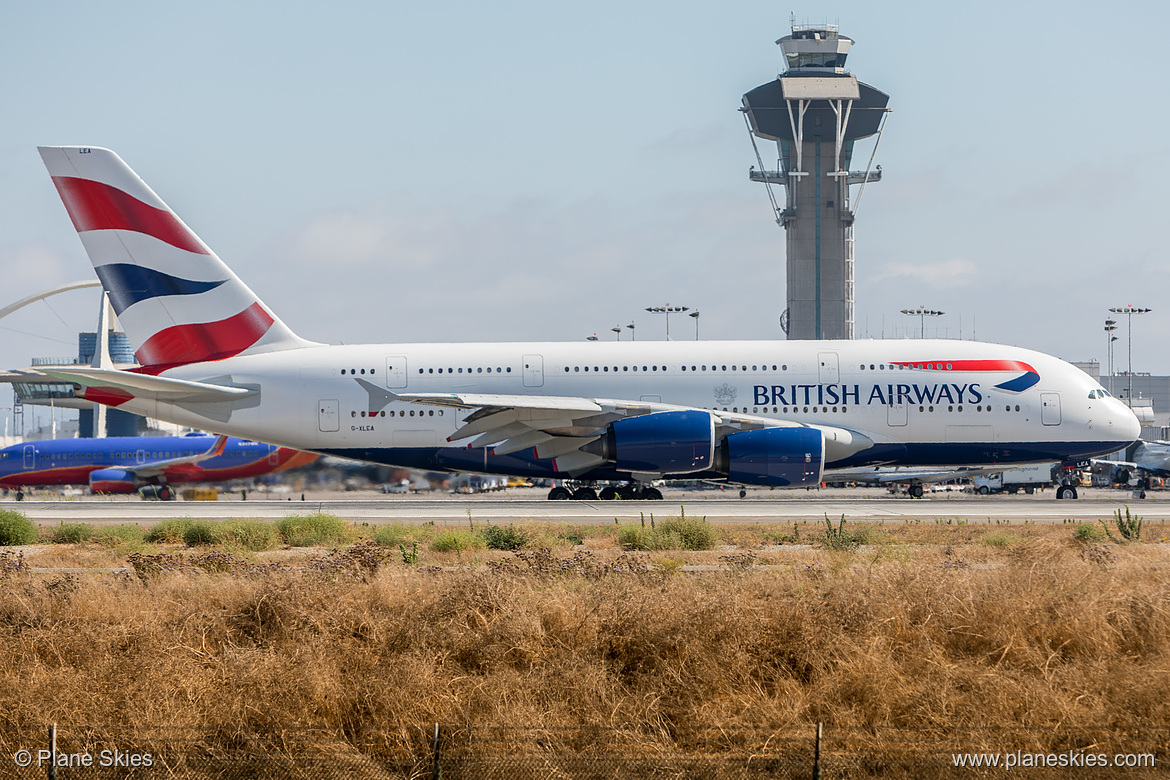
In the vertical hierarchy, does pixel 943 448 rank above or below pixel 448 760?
above

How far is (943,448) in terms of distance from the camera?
101 ft

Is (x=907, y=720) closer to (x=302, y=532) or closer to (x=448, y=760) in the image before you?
(x=448, y=760)

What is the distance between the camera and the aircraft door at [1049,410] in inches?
1218

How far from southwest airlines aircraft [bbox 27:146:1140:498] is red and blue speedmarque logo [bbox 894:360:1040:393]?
0.20 feet

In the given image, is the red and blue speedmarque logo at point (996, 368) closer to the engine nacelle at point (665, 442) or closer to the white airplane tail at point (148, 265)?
the engine nacelle at point (665, 442)

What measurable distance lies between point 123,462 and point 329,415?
1379 inches

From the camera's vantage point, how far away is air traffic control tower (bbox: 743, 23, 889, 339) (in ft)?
374

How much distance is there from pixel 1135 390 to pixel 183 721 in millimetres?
149007

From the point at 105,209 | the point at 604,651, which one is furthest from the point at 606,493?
the point at 604,651

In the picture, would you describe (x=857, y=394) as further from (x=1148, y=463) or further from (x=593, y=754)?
(x=1148, y=463)

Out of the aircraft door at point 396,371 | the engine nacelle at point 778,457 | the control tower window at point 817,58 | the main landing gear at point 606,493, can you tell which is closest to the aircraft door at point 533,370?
the aircraft door at point 396,371

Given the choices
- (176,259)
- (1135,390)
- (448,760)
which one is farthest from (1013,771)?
(1135,390)

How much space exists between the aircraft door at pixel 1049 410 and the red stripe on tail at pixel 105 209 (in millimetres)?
27263

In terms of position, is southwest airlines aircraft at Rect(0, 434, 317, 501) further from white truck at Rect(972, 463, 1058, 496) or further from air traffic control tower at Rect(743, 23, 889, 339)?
air traffic control tower at Rect(743, 23, 889, 339)
